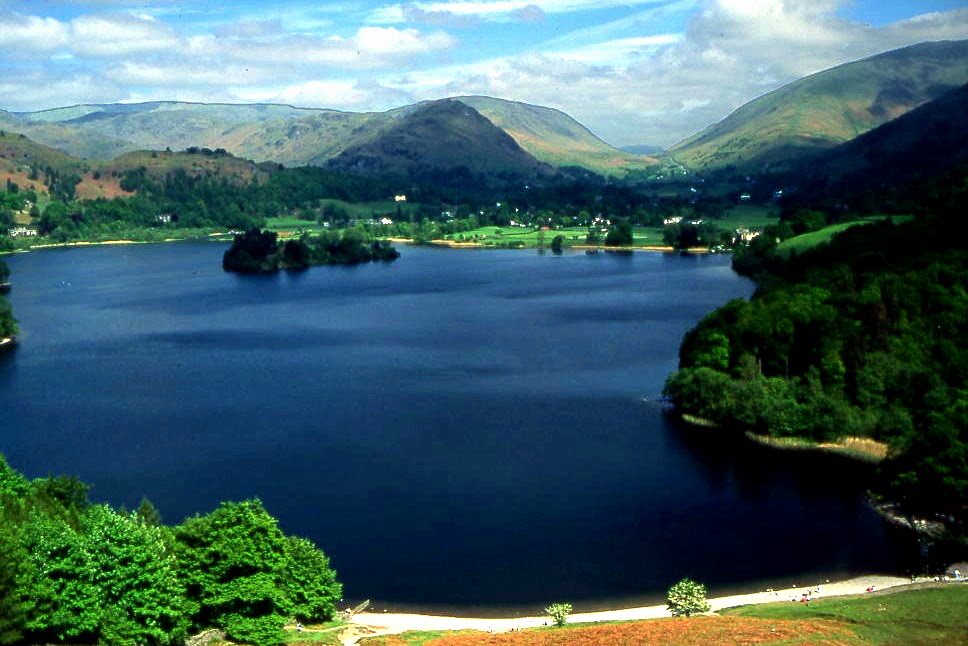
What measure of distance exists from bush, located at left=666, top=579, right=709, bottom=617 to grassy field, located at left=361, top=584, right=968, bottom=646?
789 millimetres

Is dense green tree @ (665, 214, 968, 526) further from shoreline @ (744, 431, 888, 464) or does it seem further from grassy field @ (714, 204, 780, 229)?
grassy field @ (714, 204, 780, 229)

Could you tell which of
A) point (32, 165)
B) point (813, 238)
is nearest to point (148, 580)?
point (813, 238)

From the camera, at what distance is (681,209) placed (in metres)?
146

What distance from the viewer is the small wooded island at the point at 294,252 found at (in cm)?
10500

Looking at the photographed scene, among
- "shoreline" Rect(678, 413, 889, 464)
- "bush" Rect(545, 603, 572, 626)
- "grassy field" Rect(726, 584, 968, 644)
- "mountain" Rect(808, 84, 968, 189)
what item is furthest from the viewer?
"mountain" Rect(808, 84, 968, 189)

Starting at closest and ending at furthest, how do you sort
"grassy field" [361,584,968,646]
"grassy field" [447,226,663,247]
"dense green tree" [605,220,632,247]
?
"grassy field" [361,584,968,646]
"dense green tree" [605,220,632,247]
"grassy field" [447,226,663,247]

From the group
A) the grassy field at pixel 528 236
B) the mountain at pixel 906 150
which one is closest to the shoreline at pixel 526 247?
the grassy field at pixel 528 236

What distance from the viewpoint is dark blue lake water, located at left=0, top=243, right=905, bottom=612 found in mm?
28969

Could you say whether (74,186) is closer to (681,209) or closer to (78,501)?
(681,209)

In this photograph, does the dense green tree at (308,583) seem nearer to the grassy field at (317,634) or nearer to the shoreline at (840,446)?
the grassy field at (317,634)

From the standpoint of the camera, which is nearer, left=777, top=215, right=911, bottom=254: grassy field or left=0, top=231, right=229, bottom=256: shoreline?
left=777, top=215, right=911, bottom=254: grassy field

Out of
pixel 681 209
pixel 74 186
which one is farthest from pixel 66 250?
pixel 681 209

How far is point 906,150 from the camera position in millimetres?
162875

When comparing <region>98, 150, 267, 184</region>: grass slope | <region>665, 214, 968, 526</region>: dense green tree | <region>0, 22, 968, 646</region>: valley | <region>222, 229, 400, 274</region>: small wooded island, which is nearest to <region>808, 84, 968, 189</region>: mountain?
<region>0, 22, 968, 646</region>: valley
